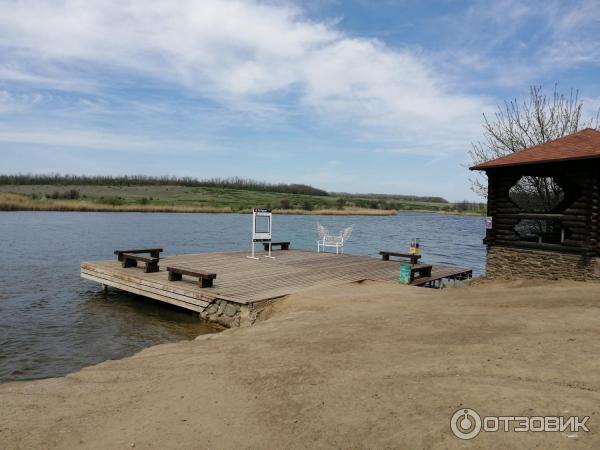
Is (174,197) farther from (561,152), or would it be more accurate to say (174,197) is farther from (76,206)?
(561,152)

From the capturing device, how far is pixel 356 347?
18.4 feet

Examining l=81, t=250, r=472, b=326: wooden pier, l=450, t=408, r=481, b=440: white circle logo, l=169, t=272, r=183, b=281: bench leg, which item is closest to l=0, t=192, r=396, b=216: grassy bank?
l=81, t=250, r=472, b=326: wooden pier

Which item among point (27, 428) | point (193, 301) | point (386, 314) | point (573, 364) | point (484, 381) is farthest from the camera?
point (193, 301)

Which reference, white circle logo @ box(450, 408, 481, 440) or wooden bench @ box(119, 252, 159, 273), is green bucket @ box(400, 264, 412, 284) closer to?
wooden bench @ box(119, 252, 159, 273)

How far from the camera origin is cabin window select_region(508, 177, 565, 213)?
17.6 meters

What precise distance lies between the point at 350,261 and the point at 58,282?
927cm

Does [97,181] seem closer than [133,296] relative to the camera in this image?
No

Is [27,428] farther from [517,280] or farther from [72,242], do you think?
[72,242]

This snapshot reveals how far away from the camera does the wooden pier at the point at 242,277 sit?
947 cm

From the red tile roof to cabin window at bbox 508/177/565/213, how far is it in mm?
6455

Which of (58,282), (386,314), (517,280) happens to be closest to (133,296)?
(58,282)

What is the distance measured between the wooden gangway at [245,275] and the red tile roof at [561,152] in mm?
3592

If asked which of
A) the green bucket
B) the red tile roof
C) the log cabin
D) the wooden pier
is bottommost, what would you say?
the wooden pier

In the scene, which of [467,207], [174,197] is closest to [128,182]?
[174,197]
